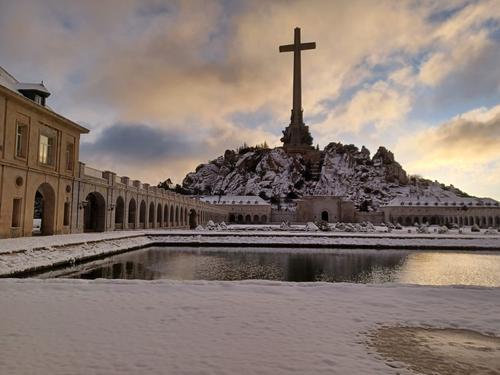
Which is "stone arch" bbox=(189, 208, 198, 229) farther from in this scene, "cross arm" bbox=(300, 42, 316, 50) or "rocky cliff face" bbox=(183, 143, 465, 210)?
"cross arm" bbox=(300, 42, 316, 50)

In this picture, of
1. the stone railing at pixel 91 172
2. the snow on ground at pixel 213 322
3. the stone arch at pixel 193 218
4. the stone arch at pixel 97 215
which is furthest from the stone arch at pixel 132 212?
the snow on ground at pixel 213 322

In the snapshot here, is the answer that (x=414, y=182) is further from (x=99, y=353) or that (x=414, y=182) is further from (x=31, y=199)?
(x=99, y=353)

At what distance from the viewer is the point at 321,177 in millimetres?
138250

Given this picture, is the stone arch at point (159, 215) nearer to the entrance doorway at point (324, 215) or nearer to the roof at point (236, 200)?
the roof at point (236, 200)

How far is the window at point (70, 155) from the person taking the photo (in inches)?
1219

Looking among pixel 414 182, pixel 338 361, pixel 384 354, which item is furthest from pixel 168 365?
pixel 414 182

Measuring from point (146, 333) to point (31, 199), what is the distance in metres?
23.9

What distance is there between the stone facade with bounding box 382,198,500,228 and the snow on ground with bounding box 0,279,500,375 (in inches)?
3762

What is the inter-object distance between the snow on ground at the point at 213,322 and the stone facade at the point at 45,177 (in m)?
16.5

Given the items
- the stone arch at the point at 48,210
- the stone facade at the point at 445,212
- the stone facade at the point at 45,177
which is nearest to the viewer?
the stone facade at the point at 45,177

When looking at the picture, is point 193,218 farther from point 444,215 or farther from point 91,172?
point 444,215

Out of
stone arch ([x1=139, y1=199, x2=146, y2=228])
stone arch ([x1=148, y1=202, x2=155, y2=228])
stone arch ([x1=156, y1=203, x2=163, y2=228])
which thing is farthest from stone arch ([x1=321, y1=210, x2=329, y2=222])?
stone arch ([x1=139, y1=199, x2=146, y2=228])

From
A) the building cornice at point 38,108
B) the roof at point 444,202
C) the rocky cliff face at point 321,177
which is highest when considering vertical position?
the rocky cliff face at point 321,177

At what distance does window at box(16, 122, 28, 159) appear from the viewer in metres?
24.9
